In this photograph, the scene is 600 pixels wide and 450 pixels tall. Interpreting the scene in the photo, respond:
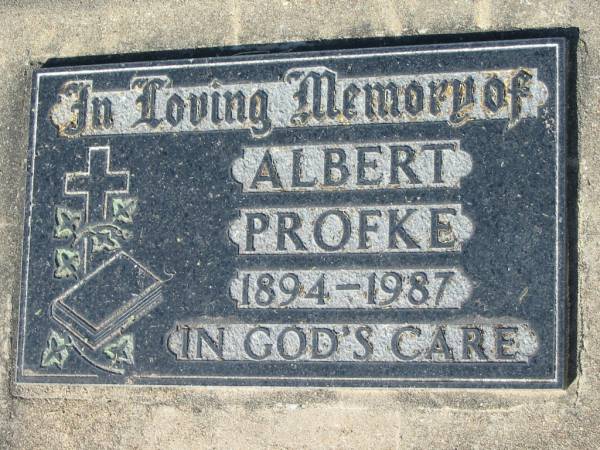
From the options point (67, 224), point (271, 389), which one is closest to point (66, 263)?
point (67, 224)

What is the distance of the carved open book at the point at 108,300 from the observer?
4.55 meters

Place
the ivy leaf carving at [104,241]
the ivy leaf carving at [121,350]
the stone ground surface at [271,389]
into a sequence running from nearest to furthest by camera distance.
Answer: the stone ground surface at [271,389] → the ivy leaf carving at [121,350] → the ivy leaf carving at [104,241]

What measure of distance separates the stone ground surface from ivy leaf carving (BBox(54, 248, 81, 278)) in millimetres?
232

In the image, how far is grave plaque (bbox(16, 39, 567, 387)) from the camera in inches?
168

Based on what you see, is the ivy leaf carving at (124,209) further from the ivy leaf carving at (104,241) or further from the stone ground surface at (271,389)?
the stone ground surface at (271,389)

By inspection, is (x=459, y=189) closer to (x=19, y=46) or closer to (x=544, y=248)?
(x=544, y=248)

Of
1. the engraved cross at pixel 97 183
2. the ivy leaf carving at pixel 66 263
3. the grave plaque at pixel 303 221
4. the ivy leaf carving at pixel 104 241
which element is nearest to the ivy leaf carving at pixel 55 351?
the grave plaque at pixel 303 221

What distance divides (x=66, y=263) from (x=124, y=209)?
38 cm

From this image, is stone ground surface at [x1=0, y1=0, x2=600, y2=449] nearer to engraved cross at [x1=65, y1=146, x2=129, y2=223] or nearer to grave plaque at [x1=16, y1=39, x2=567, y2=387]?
grave plaque at [x1=16, y1=39, x2=567, y2=387]

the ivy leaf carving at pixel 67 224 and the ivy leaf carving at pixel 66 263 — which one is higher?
the ivy leaf carving at pixel 67 224

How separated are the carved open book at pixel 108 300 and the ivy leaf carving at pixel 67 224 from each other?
24 centimetres

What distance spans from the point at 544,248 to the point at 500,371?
0.57m

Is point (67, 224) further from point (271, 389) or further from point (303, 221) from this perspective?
point (271, 389)

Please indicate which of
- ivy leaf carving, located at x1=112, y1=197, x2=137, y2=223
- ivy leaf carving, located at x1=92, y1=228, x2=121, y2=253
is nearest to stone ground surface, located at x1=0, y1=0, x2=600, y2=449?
ivy leaf carving, located at x1=92, y1=228, x2=121, y2=253
